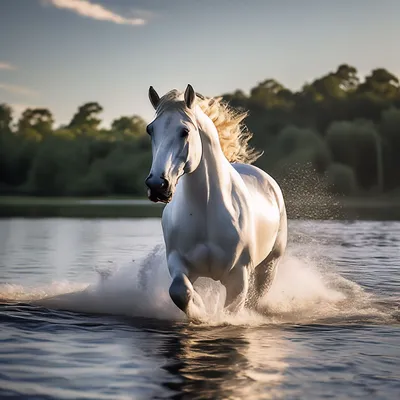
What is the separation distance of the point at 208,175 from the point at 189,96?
0.75 meters

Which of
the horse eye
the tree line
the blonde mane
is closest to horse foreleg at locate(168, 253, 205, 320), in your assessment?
the horse eye

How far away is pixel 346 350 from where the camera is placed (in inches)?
237

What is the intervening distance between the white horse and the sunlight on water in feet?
1.62

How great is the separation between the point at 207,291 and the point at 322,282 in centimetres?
326

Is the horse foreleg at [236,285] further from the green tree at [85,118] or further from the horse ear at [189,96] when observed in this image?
the green tree at [85,118]

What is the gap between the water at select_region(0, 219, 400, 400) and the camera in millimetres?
A: 4816

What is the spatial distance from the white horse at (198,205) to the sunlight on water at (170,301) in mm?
494

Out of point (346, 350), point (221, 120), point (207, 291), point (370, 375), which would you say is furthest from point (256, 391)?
point (221, 120)

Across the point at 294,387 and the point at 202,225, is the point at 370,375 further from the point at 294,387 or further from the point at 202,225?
the point at 202,225

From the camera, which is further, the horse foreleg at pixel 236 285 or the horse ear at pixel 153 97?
the horse foreleg at pixel 236 285

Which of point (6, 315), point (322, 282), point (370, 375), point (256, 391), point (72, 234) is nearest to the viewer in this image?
point (256, 391)

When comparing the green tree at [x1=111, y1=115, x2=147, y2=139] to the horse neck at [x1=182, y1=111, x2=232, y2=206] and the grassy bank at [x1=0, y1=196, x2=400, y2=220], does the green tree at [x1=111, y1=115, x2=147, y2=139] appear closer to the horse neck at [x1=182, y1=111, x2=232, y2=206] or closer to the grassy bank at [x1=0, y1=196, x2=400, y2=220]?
the grassy bank at [x1=0, y1=196, x2=400, y2=220]

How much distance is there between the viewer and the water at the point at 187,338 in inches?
190

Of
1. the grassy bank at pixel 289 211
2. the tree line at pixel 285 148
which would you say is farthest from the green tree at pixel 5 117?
the grassy bank at pixel 289 211
